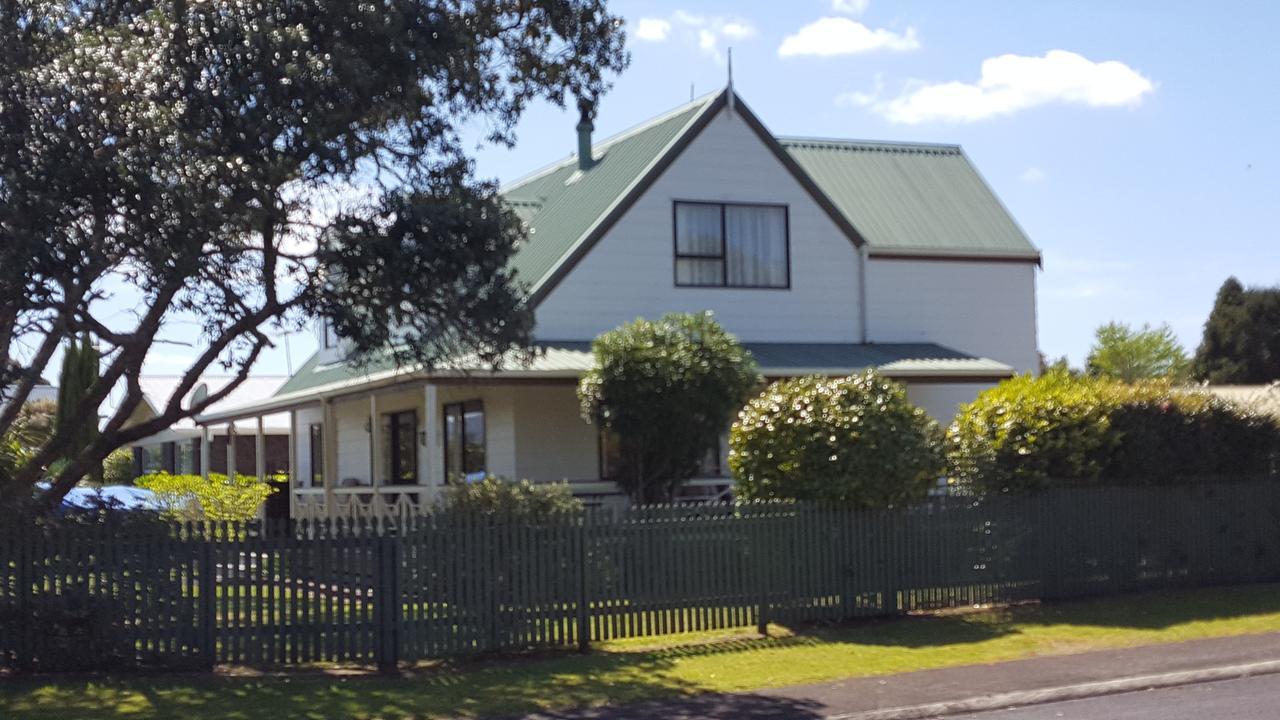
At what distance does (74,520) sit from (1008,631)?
10017mm

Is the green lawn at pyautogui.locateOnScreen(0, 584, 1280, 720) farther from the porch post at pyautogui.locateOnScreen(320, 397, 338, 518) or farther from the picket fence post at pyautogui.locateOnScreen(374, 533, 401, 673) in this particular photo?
the porch post at pyautogui.locateOnScreen(320, 397, 338, 518)

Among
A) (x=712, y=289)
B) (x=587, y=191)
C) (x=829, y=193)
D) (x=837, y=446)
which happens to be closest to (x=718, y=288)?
(x=712, y=289)

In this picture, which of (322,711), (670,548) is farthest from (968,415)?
(322,711)

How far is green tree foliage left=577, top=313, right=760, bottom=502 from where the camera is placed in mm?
20078

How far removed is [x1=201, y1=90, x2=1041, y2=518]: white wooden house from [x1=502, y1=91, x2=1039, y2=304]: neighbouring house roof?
0.17ft

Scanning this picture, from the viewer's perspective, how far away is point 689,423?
20266 mm

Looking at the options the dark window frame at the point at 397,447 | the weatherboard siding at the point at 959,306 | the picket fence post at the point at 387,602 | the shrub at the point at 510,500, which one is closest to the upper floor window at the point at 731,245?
the weatherboard siding at the point at 959,306

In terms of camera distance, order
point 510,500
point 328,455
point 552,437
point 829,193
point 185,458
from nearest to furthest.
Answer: point 510,500 → point 552,437 → point 328,455 → point 829,193 → point 185,458

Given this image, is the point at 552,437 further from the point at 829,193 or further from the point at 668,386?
the point at 829,193

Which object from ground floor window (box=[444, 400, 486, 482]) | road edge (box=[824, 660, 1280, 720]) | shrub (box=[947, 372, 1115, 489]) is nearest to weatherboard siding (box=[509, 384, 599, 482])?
ground floor window (box=[444, 400, 486, 482])

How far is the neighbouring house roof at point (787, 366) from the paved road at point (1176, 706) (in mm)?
9687

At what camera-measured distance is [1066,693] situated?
39.7 feet

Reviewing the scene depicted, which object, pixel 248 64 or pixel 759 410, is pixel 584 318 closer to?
pixel 759 410

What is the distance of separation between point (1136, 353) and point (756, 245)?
1290 inches
